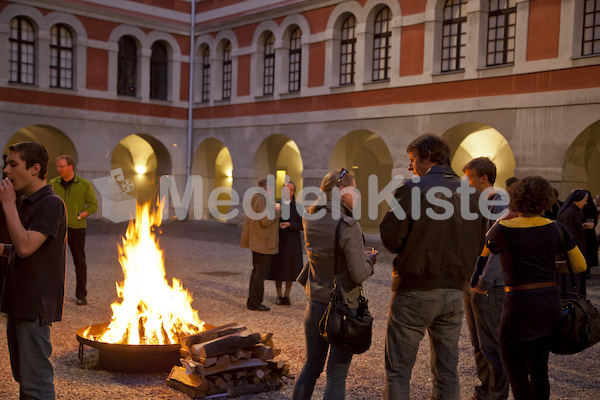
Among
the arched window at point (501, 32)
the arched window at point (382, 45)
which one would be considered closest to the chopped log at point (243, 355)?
the arched window at point (501, 32)

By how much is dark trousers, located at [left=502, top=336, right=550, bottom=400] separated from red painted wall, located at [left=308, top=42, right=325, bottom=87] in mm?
18119

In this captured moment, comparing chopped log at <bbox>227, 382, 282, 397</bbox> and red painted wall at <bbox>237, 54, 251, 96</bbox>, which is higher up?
red painted wall at <bbox>237, 54, 251, 96</bbox>

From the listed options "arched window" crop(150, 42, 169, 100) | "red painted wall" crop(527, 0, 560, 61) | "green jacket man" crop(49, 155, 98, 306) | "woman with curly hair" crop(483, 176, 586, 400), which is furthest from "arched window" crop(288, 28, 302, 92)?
"woman with curly hair" crop(483, 176, 586, 400)

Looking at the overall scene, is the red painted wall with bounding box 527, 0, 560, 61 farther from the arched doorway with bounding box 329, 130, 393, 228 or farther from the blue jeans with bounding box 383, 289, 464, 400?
the blue jeans with bounding box 383, 289, 464, 400

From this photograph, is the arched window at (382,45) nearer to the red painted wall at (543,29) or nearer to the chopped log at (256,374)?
the red painted wall at (543,29)

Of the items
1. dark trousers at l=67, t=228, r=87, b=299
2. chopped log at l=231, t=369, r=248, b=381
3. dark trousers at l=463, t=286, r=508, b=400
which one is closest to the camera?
dark trousers at l=463, t=286, r=508, b=400

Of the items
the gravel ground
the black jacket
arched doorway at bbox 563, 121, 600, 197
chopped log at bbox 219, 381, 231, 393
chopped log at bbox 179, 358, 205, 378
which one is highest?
arched doorway at bbox 563, 121, 600, 197

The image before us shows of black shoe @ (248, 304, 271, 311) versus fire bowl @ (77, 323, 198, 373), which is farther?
black shoe @ (248, 304, 271, 311)

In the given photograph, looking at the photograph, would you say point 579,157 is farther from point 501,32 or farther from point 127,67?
point 127,67

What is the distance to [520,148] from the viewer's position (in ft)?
54.2

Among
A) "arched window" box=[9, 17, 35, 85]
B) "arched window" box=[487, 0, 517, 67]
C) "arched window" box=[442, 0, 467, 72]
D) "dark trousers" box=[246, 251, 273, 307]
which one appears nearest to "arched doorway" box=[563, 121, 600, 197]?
"arched window" box=[487, 0, 517, 67]

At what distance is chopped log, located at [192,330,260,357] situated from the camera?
5328 mm

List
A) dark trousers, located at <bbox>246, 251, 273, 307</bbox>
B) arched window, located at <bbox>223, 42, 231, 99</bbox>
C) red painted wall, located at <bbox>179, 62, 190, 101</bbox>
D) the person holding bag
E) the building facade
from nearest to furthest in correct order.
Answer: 1. the person holding bag
2. dark trousers, located at <bbox>246, 251, 273, 307</bbox>
3. the building facade
4. arched window, located at <bbox>223, 42, 231, 99</bbox>
5. red painted wall, located at <bbox>179, 62, 190, 101</bbox>

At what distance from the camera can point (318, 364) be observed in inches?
168
